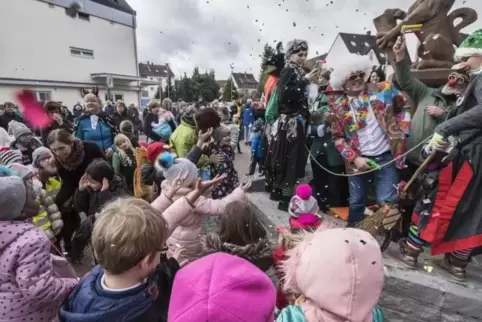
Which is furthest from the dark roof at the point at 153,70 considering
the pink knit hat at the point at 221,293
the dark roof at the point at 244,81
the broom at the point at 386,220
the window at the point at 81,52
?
the pink knit hat at the point at 221,293

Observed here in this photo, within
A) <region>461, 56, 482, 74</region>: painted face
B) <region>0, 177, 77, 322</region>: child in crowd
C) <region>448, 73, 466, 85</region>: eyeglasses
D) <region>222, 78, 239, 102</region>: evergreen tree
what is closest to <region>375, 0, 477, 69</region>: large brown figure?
<region>448, 73, 466, 85</region>: eyeglasses

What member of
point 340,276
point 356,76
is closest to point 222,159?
point 356,76

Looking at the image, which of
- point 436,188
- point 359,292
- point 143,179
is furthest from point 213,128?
point 359,292

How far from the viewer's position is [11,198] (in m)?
1.76

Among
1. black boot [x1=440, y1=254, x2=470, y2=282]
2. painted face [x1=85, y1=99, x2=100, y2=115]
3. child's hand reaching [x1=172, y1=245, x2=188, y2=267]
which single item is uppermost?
painted face [x1=85, y1=99, x2=100, y2=115]

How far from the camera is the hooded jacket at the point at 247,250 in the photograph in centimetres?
194

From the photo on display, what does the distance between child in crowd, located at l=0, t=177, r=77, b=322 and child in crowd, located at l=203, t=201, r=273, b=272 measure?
82cm

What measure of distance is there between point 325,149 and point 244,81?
68.8 metres

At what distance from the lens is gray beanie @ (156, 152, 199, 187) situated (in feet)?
8.66

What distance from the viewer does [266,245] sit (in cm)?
203

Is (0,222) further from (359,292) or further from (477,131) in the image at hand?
(477,131)

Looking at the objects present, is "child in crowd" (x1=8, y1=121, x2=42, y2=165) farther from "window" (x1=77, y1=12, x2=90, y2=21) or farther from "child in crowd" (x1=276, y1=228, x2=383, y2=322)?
"window" (x1=77, y1=12, x2=90, y2=21)

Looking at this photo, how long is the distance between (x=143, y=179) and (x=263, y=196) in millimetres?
1450

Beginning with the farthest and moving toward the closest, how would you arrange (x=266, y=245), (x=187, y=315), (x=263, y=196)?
(x=263, y=196) → (x=266, y=245) → (x=187, y=315)
